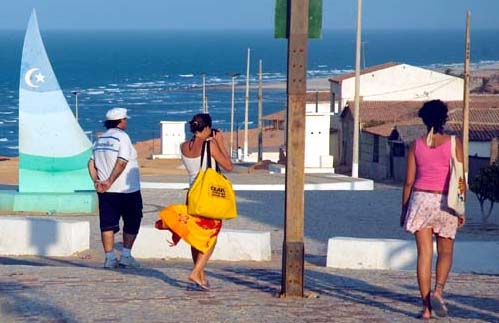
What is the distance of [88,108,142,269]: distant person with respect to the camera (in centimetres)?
1091

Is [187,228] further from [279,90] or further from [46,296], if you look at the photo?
[279,90]

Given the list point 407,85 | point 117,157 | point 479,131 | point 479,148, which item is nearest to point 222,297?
point 117,157

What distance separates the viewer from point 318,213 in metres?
20.5

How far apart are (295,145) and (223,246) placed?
14.9 ft

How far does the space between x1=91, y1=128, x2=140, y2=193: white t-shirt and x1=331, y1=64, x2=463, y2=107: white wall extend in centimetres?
5225

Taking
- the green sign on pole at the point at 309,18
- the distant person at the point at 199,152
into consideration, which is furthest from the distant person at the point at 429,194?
the distant person at the point at 199,152

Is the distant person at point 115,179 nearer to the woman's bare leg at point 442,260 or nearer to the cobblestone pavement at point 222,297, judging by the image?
the cobblestone pavement at point 222,297

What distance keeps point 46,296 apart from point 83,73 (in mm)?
152154

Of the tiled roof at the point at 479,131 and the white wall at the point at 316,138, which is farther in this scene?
the white wall at the point at 316,138

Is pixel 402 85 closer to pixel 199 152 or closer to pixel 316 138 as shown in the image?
pixel 316 138

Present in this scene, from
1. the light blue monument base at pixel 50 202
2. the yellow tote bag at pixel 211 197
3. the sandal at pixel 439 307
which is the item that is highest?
the yellow tote bag at pixel 211 197

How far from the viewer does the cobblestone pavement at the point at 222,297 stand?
8555 millimetres

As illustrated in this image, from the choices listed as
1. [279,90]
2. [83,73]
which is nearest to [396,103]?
[279,90]

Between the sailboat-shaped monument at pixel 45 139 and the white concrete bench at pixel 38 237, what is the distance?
5894 mm
